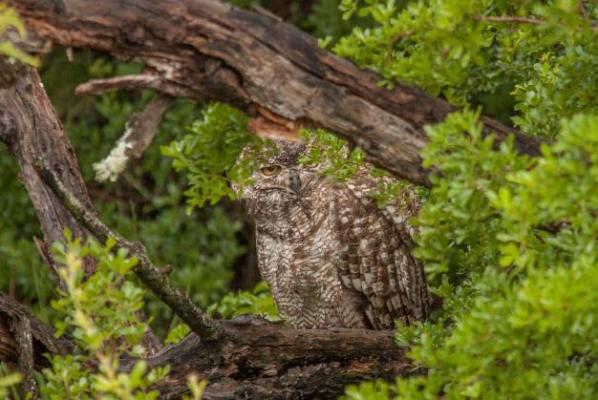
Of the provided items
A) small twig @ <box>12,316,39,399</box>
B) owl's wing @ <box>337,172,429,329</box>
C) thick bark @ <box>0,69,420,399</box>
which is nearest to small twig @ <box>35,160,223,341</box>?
thick bark @ <box>0,69,420,399</box>

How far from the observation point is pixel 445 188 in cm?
287

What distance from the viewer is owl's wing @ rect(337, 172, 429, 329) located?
484 centimetres

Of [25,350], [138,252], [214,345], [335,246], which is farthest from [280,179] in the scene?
[138,252]

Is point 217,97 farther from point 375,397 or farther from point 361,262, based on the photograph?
point 361,262

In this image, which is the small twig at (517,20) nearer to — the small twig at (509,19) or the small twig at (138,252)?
the small twig at (509,19)

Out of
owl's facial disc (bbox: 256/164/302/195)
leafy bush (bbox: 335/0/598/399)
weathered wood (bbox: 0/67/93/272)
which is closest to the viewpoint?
leafy bush (bbox: 335/0/598/399)

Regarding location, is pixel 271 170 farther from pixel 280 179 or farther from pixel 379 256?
pixel 379 256

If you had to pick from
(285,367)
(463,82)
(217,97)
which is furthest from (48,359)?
(463,82)

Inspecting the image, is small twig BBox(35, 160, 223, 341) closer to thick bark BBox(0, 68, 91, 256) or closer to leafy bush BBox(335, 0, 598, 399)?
leafy bush BBox(335, 0, 598, 399)

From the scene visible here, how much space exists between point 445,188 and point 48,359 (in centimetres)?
170

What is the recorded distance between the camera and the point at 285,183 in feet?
16.3

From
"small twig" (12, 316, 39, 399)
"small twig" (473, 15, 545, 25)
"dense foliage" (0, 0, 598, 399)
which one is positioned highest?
"small twig" (473, 15, 545, 25)

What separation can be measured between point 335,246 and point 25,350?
1.56 meters

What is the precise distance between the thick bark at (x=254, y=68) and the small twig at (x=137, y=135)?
5 cm
